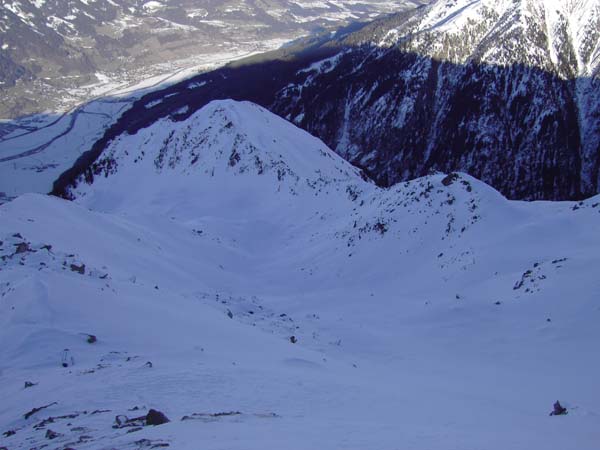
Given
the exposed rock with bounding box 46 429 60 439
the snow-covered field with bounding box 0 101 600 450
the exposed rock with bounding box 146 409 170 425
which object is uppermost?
the exposed rock with bounding box 146 409 170 425

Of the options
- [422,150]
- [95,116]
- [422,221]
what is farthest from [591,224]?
[95,116]

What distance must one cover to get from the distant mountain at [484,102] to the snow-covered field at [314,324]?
49.0 meters

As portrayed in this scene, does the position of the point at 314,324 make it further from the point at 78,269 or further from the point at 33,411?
the point at 33,411

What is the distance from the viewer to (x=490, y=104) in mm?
77500

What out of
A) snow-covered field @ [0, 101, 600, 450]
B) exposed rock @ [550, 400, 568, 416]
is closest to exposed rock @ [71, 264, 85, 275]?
snow-covered field @ [0, 101, 600, 450]

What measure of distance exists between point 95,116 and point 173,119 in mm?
114156

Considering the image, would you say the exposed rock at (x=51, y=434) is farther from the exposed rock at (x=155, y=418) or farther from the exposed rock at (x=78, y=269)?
the exposed rock at (x=78, y=269)

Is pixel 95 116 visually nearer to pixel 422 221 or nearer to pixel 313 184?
pixel 313 184

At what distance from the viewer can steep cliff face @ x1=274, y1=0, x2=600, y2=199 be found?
244 feet

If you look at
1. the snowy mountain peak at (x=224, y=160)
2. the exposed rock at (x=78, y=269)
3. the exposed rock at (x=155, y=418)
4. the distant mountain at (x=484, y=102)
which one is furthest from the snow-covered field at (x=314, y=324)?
the distant mountain at (x=484, y=102)

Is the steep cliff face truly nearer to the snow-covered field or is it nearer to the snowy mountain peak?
the snowy mountain peak

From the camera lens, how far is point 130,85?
630ft

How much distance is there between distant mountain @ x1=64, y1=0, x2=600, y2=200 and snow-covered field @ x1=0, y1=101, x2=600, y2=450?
49.0 m

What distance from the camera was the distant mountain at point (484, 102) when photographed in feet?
244
